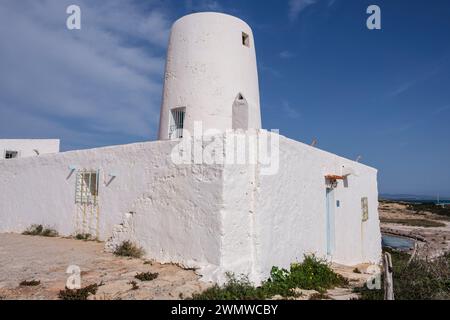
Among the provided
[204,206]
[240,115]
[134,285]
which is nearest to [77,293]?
[134,285]

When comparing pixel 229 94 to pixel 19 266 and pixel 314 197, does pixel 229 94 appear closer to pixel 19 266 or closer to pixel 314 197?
pixel 314 197

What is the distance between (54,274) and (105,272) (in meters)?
0.93

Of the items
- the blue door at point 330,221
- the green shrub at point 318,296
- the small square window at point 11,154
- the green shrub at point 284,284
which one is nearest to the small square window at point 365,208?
the blue door at point 330,221

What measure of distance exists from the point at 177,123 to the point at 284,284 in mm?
7074

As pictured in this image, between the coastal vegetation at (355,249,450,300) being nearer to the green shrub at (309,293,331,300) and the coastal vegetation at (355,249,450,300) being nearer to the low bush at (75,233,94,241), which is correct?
the green shrub at (309,293,331,300)

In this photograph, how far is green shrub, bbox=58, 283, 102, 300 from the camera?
17.9 ft

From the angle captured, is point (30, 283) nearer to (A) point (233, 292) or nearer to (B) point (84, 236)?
(A) point (233, 292)

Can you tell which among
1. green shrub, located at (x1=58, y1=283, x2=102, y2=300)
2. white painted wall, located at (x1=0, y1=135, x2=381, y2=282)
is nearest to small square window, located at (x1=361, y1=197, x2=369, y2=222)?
white painted wall, located at (x1=0, y1=135, x2=381, y2=282)

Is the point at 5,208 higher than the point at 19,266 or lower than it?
higher

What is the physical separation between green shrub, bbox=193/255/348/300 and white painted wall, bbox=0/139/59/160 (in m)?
19.6

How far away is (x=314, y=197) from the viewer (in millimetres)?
9734

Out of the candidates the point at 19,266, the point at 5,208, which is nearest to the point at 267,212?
the point at 19,266

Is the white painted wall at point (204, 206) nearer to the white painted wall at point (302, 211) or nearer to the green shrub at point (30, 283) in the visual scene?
the white painted wall at point (302, 211)

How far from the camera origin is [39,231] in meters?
11.7
